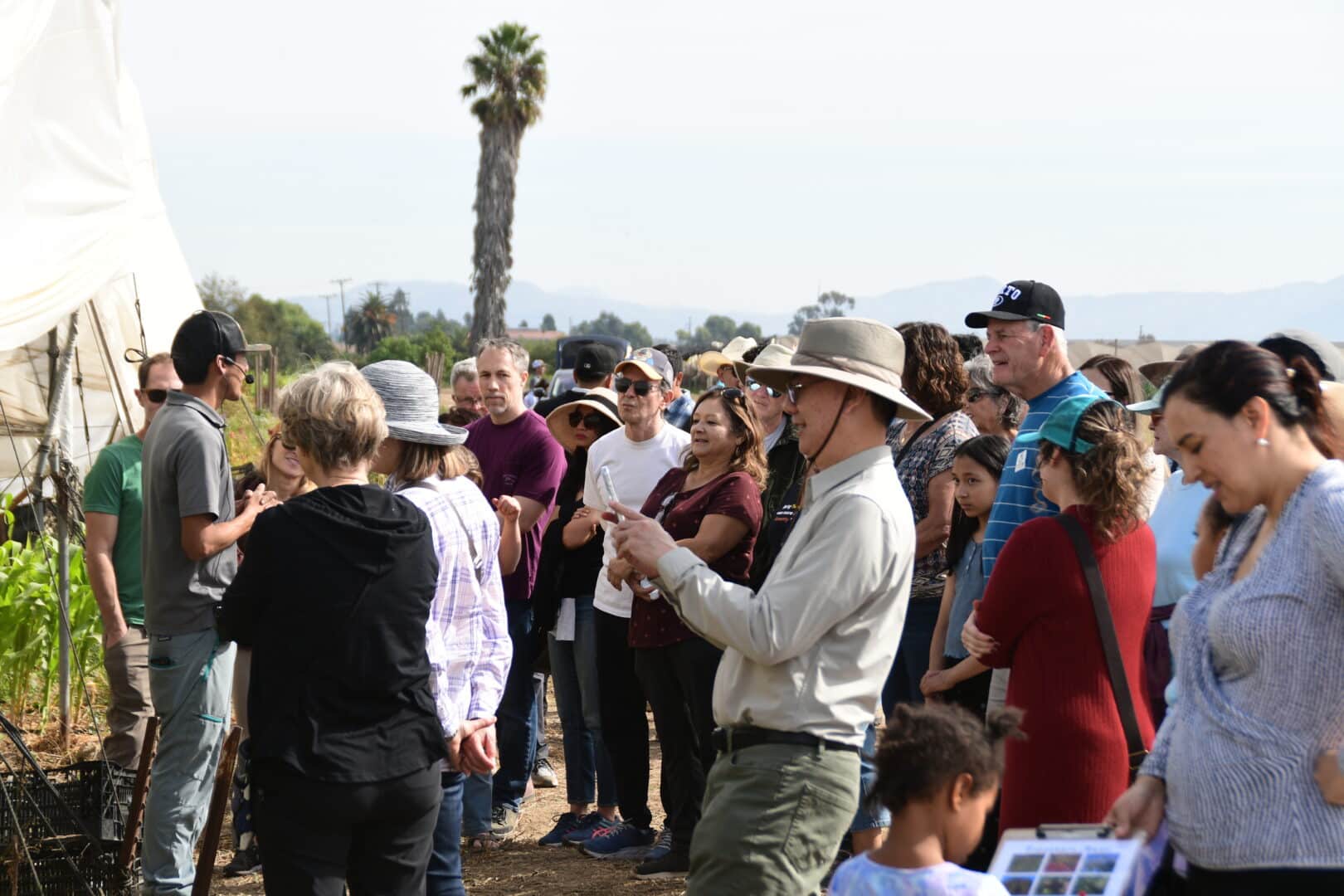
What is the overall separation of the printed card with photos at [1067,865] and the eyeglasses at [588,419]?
463cm

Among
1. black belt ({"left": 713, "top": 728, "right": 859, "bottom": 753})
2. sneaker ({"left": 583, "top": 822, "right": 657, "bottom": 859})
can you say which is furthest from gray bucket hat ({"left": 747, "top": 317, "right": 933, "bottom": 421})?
sneaker ({"left": 583, "top": 822, "right": 657, "bottom": 859})

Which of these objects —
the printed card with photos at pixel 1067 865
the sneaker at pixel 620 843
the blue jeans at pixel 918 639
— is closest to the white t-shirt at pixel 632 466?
the sneaker at pixel 620 843

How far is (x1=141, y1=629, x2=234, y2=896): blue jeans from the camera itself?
4.74 meters

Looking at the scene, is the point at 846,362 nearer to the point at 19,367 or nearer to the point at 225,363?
the point at 225,363

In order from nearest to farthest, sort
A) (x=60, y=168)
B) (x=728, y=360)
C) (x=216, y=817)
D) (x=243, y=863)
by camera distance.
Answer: (x=216, y=817) → (x=243, y=863) → (x=60, y=168) → (x=728, y=360)

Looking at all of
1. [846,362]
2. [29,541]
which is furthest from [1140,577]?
[29,541]

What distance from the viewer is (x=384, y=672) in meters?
3.33

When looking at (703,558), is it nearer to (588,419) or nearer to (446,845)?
(588,419)

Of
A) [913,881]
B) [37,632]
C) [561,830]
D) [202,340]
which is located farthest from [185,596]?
[37,632]

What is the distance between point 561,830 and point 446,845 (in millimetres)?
2498

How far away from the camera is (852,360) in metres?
3.30

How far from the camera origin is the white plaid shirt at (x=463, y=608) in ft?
12.4

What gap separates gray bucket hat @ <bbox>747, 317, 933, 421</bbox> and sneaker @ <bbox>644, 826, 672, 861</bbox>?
3.17 m

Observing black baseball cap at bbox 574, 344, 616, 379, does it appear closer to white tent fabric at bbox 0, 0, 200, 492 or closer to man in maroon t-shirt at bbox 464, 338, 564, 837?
man in maroon t-shirt at bbox 464, 338, 564, 837
